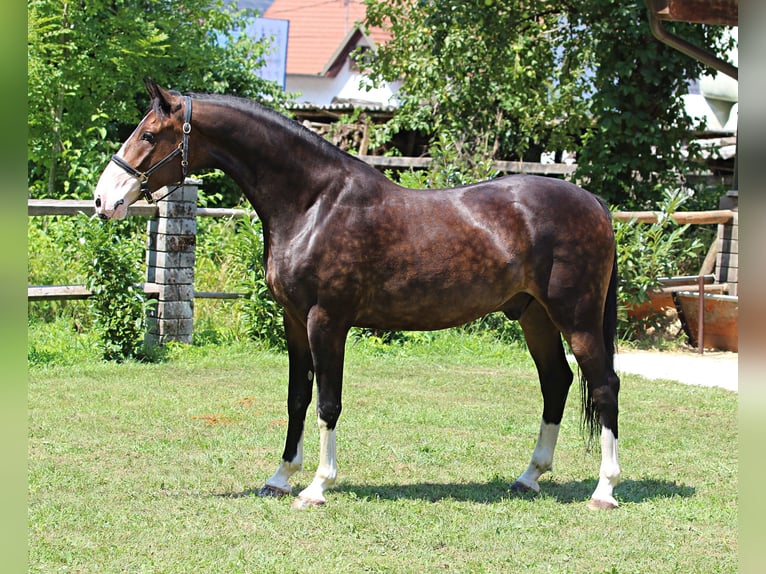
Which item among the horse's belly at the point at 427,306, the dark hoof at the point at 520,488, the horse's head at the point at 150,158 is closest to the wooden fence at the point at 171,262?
the horse's head at the point at 150,158

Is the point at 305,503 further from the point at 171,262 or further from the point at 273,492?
the point at 171,262

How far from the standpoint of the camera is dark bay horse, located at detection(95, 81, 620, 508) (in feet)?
15.0

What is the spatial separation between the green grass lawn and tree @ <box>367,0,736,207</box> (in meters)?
5.70

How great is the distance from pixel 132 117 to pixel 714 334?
9.95 m

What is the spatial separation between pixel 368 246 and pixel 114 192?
51.1 inches

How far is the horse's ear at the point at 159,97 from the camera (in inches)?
175

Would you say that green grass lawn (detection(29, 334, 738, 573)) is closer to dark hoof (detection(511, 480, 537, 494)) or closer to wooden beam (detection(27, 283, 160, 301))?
dark hoof (detection(511, 480, 537, 494))

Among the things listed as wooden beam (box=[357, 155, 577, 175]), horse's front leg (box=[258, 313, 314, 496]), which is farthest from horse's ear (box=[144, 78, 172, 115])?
wooden beam (box=[357, 155, 577, 175])

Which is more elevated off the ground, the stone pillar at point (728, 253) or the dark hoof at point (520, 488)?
the stone pillar at point (728, 253)

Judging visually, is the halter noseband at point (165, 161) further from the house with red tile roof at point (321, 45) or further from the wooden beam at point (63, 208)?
the house with red tile roof at point (321, 45)

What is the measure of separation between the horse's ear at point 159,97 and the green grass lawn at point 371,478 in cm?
200

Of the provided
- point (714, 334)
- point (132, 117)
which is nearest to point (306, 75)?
point (132, 117)

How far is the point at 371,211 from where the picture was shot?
4.73 m

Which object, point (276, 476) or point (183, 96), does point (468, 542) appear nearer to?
point (276, 476)
